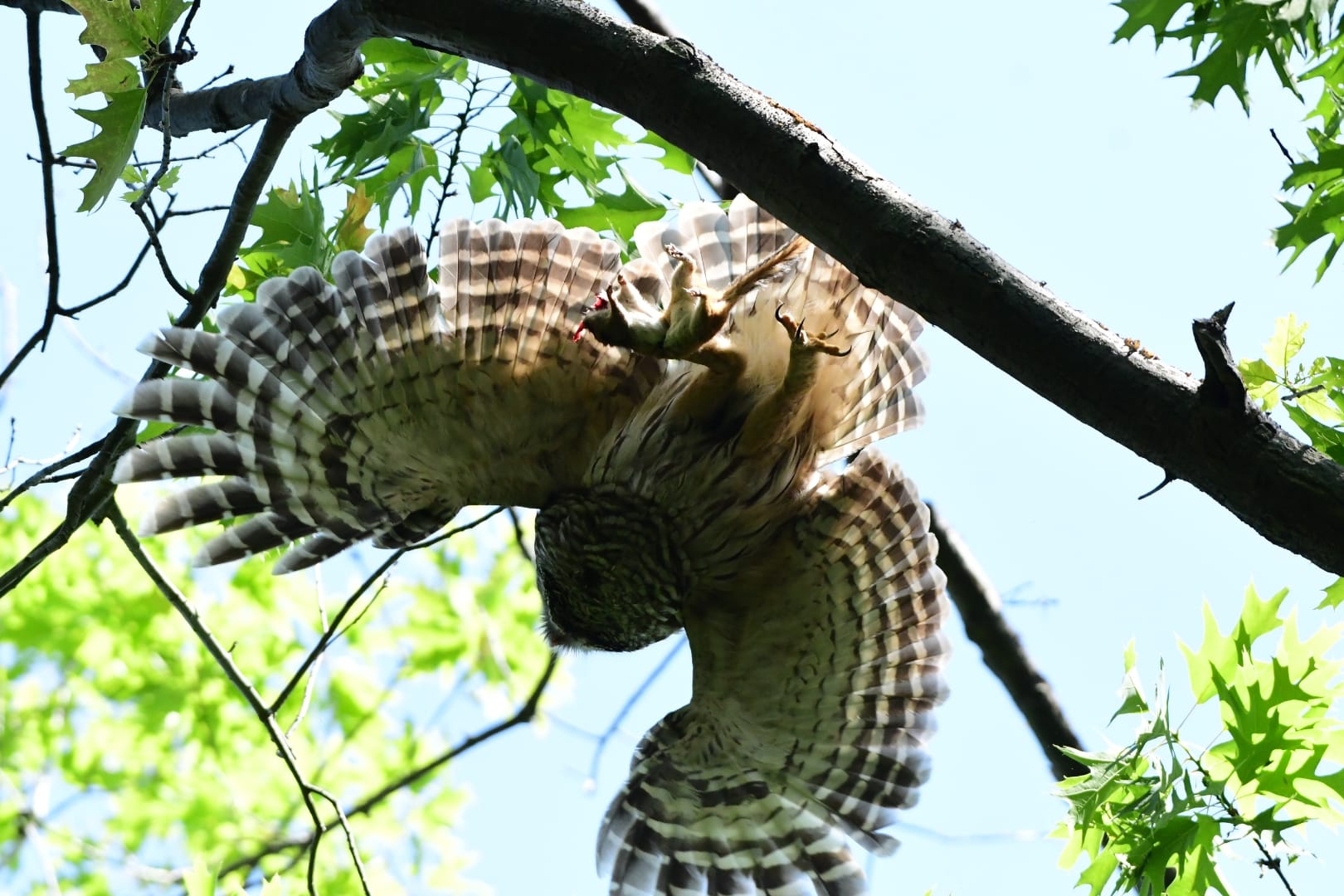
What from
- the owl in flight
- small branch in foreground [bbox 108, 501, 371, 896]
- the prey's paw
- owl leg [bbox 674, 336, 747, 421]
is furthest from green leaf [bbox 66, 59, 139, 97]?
the prey's paw

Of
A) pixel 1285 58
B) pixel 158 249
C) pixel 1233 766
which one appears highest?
pixel 158 249

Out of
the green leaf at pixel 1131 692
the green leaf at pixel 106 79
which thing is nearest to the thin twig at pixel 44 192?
the green leaf at pixel 106 79

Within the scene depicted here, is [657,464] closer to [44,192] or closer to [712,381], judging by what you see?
[712,381]

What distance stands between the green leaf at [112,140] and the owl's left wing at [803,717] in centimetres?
224

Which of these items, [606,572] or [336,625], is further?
[336,625]

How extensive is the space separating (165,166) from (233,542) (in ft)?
3.99

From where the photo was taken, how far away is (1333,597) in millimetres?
2990

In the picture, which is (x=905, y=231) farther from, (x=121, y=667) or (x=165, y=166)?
(x=121, y=667)

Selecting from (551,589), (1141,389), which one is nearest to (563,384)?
(551,589)

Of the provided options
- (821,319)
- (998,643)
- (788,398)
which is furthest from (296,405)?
(998,643)

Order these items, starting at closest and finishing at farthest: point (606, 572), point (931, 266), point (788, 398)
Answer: point (931, 266)
point (788, 398)
point (606, 572)

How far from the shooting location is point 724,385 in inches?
145

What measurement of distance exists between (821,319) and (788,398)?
281 millimetres

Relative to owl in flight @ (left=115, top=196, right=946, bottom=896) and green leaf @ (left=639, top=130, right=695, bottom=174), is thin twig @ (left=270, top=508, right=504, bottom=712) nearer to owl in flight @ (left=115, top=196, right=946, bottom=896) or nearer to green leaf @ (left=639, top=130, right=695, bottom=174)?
owl in flight @ (left=115, top=196, right=946, bottom=896)
